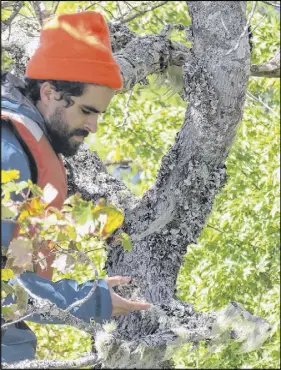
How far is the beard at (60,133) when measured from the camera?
10.1ft

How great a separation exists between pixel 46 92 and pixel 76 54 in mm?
189

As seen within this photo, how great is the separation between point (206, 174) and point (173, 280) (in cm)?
41

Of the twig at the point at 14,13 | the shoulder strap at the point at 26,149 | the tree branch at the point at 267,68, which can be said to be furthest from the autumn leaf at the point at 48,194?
the tree branch at the point at 267,68

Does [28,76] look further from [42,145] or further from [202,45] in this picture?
[202,45]

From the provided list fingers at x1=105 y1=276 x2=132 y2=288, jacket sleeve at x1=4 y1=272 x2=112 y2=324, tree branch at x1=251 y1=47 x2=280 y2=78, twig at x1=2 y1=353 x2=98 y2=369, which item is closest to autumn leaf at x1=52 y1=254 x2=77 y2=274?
jacket sleeve at x1=4 y1=272 x2=112 y2=324

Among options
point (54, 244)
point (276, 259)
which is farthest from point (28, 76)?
point (276, 259)

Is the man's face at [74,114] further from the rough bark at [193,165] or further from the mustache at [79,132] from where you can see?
the rough bark at [193,165]

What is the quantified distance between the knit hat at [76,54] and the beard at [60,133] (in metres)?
0.14

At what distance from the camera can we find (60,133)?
308cm

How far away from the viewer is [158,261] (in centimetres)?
359

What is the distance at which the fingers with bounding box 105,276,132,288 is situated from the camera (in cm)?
314

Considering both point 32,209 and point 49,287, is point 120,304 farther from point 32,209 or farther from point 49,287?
point 32,209

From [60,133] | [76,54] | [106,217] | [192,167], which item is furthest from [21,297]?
[192,167]

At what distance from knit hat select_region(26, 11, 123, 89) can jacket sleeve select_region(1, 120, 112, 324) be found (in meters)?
0.25
